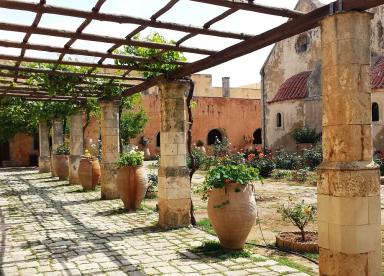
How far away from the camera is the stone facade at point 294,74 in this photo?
19875 millimetres

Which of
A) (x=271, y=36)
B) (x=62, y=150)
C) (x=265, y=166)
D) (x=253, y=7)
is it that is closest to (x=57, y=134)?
(x=62, y=150)

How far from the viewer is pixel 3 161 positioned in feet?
87.9

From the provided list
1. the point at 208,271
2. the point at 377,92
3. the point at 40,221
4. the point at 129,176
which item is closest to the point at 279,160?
the point at 377,92

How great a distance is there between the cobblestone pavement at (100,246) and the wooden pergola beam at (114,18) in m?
3.14

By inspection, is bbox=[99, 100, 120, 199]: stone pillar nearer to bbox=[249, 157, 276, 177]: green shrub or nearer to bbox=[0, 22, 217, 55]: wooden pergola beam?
bbox=[0, 22, 217, 55]: wooden pergola beam

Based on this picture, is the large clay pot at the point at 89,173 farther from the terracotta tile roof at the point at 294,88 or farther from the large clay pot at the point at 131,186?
the terracotta tile roof at the point at 294,88

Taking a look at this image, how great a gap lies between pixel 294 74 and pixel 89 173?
15089 millimetres

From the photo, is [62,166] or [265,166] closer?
[62,166]

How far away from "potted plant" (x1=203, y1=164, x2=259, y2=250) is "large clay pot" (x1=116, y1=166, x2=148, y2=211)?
12.2 ft

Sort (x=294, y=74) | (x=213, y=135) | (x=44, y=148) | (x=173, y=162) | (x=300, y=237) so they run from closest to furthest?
1. (x=300, y=237)
2. (x=173, y=162)
3. (x=44, y=148)
4. (x=294, y=74)
5. (x=213, y=135)

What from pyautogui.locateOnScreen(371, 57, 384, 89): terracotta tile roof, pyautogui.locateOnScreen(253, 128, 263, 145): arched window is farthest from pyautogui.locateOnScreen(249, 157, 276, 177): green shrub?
pyautogui.locateOnScreen(253, 128, 263, 145): arched window

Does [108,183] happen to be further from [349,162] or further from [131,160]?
[349,162]

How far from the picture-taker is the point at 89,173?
43.5 feet

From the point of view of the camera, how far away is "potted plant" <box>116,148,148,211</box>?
373 inches
